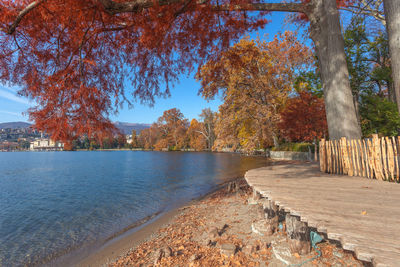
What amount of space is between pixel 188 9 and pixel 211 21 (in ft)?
3.44

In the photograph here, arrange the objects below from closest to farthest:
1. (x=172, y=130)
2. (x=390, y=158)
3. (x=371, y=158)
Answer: (x=390, y=158)
(x=371, y=158)
(x=172, y=130)

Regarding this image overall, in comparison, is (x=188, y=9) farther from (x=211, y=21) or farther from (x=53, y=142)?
(x=53, y=142)

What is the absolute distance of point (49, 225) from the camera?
26.5ft

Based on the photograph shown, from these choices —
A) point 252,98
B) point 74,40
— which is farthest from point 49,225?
point 252,98

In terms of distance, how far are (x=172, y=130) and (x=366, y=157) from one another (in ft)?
263

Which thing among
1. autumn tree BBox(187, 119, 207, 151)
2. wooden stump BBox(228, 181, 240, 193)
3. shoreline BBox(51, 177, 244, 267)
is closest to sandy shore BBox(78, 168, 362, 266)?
shoreline BBox(51, 177, 244, 267)

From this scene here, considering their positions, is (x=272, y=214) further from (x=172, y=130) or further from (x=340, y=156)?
(x=172, y=130)

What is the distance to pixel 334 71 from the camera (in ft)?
19.4

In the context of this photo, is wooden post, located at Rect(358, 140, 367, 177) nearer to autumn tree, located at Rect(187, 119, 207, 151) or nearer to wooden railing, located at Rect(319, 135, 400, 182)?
wooden railing, located at Rect(319, 135, 400, 182)

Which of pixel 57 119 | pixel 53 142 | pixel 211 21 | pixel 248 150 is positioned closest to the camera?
pixel 57 119

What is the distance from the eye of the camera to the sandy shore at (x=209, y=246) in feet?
11.2

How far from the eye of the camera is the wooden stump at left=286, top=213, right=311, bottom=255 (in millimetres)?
3398

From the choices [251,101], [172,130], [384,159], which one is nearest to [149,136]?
[172,130]

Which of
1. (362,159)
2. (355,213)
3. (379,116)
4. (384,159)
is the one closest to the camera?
(355,213)
